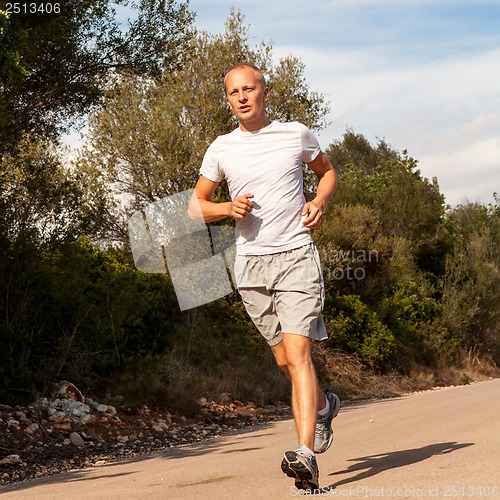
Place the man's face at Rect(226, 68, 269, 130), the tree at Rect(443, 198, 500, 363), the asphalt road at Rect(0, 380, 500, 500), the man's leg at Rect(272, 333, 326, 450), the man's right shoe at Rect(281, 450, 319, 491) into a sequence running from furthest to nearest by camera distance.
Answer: the tree at Rect(443, 198, 500, 363) < the man's face at Rect(226, 68, 269, 130) < the man's leg at Rect(272, 333, 326, 450) < the asphalt road at Rect(0, 380, 500, 500) < the man's right shoe at Rect(281, 450, 319, 491)

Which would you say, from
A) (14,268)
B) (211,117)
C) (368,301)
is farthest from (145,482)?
(368,301)

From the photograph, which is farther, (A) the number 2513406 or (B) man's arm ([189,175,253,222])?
(A) the number 2513406

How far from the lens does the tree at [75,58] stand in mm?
15188

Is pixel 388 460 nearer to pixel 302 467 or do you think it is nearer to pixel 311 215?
pixel 302 467

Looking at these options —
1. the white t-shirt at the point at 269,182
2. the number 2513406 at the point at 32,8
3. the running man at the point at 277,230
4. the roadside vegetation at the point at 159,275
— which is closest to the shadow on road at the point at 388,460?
the running man at the point at 277,230

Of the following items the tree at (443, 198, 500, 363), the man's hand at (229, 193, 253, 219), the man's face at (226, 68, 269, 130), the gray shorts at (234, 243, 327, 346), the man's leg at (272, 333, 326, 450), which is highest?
the man's face at (226, 68, 269, 130)

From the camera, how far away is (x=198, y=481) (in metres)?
6.66

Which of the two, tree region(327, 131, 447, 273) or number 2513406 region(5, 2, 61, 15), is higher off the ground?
number 2513406 region(5, 2, 61, 15)

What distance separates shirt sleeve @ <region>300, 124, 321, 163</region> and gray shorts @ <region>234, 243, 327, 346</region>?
0.63 metres

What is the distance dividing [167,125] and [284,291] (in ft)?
67.9

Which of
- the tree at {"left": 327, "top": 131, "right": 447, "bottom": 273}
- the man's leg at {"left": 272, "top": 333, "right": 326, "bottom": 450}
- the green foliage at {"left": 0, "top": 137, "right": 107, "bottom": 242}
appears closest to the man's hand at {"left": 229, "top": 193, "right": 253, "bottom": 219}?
the man's leg at {"left": 272, "top": 333, "right": 326, "bottom": 450}

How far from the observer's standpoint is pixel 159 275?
20297 millimetres

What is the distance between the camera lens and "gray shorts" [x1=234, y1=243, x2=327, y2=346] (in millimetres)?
5984

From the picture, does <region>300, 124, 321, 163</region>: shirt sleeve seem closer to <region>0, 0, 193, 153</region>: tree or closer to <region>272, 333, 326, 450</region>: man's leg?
<region>272, 333, 326, 450</region>: man's leg
